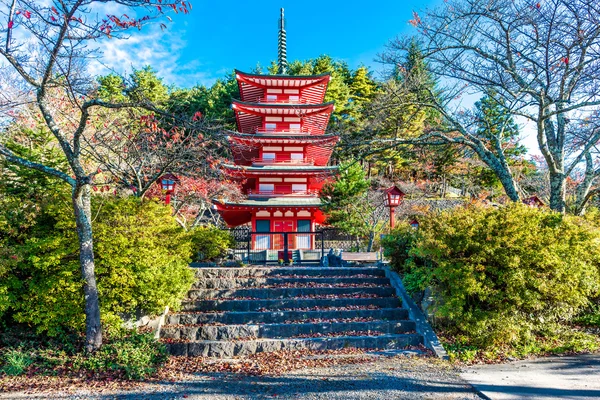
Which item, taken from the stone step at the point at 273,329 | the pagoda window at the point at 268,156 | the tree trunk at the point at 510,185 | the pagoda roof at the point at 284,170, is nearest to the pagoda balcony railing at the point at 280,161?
the pagoda window at the point at 268,156

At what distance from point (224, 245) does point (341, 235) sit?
12.4 meters

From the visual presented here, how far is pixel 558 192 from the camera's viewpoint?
775 cm

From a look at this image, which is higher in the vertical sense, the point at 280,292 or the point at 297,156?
the point at 297,156

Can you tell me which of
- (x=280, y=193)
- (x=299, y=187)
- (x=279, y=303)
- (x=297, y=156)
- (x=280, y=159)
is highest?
(x=297, y=156)

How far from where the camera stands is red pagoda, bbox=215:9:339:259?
17266mm

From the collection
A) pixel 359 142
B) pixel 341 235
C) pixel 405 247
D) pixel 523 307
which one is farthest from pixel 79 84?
pixel 341 235

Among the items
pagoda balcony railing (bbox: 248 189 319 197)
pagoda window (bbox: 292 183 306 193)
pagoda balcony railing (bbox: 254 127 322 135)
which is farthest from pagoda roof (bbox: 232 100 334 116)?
pagoda balcony railing (bbox: 248 189 319 197)

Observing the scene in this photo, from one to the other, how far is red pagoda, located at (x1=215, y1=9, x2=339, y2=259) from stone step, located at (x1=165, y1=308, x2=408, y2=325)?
418 inches

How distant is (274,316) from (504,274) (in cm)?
407

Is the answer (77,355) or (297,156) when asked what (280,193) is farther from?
(77,355)

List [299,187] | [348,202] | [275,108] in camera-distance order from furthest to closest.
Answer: [299,187] < [275,108] < [348,202]

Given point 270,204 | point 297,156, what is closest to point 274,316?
point 270,204

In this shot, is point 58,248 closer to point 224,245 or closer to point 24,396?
point 24,396

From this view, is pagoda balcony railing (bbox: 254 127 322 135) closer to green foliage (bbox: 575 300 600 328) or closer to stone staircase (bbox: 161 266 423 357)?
stone staircase (bbox: 161 266 423 357)
